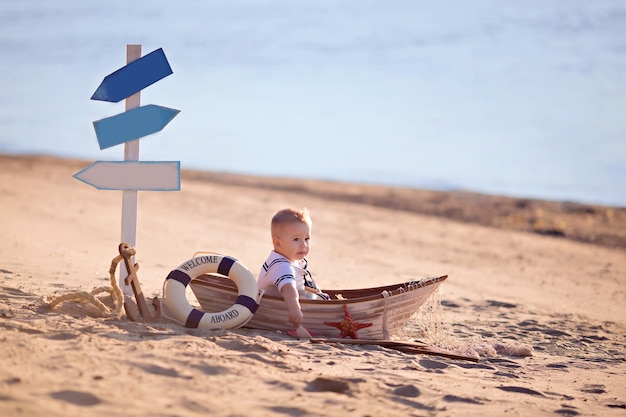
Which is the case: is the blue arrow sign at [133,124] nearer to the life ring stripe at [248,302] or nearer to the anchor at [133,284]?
the anchor at [133,284]

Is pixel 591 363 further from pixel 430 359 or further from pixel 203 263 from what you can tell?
pixel 203 263

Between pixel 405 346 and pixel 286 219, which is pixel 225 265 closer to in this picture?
pixel 286 219

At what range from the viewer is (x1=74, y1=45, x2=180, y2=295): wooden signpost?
22.7ft

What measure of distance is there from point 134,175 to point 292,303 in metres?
1.97

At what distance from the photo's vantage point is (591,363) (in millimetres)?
6844

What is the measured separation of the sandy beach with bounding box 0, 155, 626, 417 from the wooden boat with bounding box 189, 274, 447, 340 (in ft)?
0.75

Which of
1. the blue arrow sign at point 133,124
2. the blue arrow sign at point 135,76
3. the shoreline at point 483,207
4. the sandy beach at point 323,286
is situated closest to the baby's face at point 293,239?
the sandy beach at point 323,286

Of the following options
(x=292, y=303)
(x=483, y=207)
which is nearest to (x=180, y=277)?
(x=292, y=303)

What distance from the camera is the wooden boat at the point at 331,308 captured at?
6.31m

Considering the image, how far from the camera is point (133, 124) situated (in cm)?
698

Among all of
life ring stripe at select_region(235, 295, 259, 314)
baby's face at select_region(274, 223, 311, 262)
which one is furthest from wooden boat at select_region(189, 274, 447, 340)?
baby's face at select_region(274, 223, 311, 262)

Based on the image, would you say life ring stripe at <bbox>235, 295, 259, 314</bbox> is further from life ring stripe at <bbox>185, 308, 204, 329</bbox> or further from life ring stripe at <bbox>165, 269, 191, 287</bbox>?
life ring stripe at <bbox>165, 269, 191, 287</bbox>

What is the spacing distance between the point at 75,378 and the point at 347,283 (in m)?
5.96

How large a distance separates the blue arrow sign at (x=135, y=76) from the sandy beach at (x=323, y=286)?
1.87 meters
